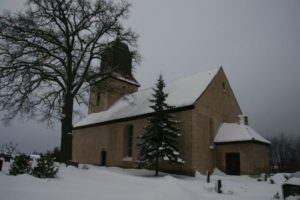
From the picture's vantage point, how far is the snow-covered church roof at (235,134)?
22219 mm

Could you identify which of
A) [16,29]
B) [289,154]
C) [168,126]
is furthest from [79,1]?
[289,154]

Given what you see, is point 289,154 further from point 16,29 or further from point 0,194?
point 0,194

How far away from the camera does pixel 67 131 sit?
19.0 metres

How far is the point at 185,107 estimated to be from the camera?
22.5 meters

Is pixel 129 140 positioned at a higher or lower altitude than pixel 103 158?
higher

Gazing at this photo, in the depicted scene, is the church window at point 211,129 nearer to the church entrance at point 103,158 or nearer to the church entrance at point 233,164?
the church entrance at point 233,164

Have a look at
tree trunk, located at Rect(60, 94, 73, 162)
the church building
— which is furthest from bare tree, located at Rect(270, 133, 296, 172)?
tree trunk, located at Rect(60, 94, 73, 162)

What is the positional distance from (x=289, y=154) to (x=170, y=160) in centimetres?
6617

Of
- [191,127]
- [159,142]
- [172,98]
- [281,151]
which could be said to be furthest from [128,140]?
[281,151]

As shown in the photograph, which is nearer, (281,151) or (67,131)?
(67,131)

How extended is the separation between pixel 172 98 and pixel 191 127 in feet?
14.7

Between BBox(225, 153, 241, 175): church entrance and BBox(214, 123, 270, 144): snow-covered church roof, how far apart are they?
1.29 m

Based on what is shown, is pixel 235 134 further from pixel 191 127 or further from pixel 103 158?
pixel 103 158

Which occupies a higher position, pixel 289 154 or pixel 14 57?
pixel 14 57
